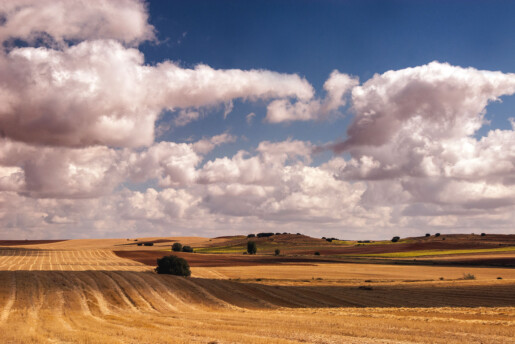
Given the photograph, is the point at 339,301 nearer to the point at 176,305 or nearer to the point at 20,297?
the point at 176,305

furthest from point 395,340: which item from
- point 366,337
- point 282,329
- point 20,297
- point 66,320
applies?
point 20,297

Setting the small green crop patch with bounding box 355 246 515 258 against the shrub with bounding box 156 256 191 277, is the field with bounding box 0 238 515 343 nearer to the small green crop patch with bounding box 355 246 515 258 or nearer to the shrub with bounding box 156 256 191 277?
the shrub with bounding box 156 256 191 277

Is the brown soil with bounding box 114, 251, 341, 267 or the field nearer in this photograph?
the field

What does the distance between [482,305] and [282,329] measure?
76.9ft

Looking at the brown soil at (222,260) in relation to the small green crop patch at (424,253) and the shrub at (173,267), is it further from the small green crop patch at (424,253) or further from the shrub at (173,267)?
the shrub at (173,267)

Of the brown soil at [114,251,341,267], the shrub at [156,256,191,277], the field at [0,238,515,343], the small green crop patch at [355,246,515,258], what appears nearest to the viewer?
the field at [0,238,515,343]

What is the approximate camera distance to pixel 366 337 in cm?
2408

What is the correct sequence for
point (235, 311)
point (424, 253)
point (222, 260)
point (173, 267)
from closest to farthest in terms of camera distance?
point (235, 311), point (173, 267), point (222, 260), point (424, 253)

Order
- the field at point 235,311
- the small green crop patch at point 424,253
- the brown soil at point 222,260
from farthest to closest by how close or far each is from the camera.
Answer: the small green crop patch at point 424,253 < the brown soil at point 222,260 < the field at point 235,311

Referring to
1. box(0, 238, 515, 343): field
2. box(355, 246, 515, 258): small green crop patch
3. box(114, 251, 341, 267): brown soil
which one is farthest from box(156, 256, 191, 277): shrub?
box(355, 246, 515, 258): small green crop patch

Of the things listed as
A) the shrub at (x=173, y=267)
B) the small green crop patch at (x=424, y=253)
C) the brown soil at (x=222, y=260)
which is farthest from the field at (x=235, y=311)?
the small green crop patch at (x=424, y=253)

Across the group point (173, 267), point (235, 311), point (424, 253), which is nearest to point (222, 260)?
point (173, 267)

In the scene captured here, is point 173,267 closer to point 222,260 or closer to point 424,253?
point 222,260

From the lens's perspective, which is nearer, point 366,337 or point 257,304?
point 366,337
